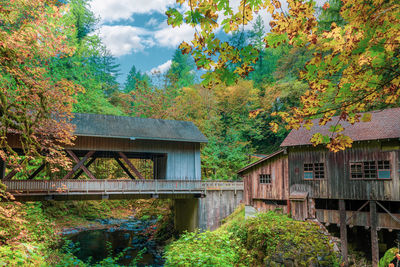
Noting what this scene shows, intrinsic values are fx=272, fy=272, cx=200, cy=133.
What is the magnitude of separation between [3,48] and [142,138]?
12.1m

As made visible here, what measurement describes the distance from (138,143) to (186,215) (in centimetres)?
715

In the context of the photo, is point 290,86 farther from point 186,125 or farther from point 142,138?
point 142,138

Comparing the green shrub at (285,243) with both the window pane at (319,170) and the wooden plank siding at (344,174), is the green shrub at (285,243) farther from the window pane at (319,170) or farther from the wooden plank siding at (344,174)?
the window pane at (319,170)

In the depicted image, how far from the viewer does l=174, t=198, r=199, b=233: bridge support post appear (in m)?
20.6

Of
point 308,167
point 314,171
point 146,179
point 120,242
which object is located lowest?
point 120,242

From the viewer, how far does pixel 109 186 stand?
1673cm

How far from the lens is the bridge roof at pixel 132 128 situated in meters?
17.7

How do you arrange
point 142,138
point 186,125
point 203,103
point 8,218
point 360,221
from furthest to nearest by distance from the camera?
1. point 203,103
2. point 186,125
3. point 142,138
4. point 360,221
5. point 8,218

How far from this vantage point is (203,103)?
106ft

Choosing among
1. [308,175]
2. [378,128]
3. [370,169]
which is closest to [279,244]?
[308,175]

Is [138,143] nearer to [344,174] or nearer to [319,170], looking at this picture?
[319,170]

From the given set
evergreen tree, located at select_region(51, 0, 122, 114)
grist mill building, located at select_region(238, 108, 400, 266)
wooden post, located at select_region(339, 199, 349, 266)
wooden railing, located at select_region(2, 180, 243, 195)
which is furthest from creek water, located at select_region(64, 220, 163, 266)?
evergreen tree, located at select_region(51, 0, 122, 114)

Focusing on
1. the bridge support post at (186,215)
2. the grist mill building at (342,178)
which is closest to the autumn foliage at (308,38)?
the grist mill building at (342,178)

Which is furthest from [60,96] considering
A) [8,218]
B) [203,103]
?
[203,103]
